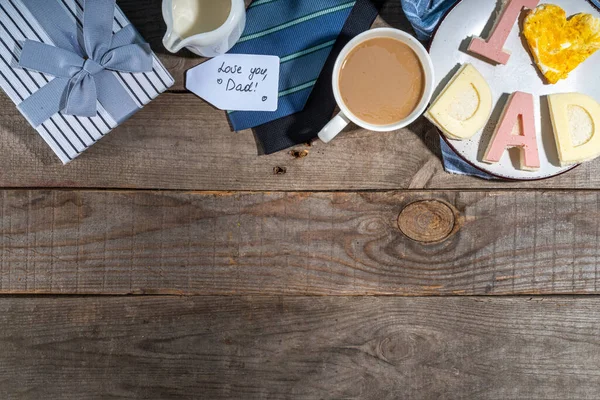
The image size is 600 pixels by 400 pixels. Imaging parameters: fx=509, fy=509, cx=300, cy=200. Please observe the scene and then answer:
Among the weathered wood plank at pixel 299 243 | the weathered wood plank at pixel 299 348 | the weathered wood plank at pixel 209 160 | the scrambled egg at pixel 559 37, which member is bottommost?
the weathered wood plank at pixel 299 348

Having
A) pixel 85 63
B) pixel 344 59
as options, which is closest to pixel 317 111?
pixel 344 59

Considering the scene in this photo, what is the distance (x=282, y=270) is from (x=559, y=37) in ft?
1.60

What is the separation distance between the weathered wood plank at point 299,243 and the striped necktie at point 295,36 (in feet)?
0.53

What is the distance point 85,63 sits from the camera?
666mm

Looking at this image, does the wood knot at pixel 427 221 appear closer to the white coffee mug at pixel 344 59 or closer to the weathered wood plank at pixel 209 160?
the weathered wood plank at pixel 209 160

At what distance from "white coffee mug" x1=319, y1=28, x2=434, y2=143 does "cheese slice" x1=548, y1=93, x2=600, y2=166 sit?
18cm

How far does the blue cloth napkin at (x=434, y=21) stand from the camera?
26.5 inches

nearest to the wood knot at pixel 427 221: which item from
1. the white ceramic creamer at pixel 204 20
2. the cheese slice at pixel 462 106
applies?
Answer: the cheese slice at pixel 462 106

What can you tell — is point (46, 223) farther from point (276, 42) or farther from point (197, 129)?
point (276, 42)

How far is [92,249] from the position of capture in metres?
0.75

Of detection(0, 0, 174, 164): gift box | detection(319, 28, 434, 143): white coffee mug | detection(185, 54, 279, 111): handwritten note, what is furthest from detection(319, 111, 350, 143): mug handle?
detection(0, 0, 174, 164): gift box

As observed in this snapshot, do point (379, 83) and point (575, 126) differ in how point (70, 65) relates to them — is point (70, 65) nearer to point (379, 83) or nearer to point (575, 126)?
point (379, 83)

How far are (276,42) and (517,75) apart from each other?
332 mm

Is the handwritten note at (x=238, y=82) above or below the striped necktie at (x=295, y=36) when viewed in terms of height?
below
